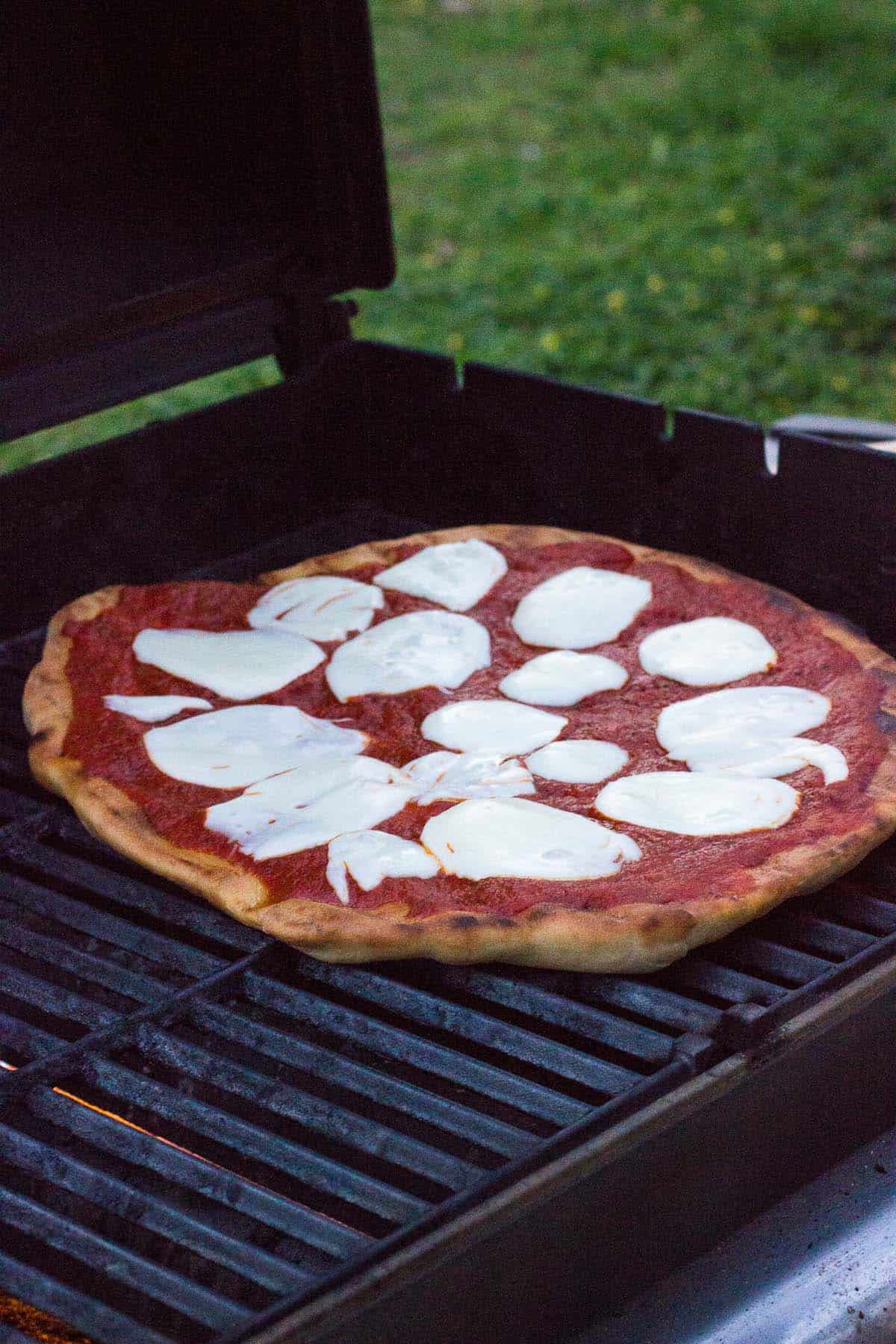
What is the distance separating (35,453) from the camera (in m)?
5.85

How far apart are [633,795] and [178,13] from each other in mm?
1933

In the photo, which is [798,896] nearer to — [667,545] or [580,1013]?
[580,1013]

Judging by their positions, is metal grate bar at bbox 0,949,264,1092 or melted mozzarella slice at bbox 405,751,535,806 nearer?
metal grate bar at bbox 0,949,264,1092

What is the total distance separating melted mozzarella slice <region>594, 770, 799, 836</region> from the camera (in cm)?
243

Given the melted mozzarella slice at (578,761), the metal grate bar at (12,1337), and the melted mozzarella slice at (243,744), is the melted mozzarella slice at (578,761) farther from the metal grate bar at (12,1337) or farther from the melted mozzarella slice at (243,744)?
the metal grate bar at (12,1337)

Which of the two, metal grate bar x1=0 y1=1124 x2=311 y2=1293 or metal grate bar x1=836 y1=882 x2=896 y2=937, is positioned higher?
metal grate bar x1=0 y1=1124 x2=311 y2=1293

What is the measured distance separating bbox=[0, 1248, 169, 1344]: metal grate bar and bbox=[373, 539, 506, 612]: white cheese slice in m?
1.67

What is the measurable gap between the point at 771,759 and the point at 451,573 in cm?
92

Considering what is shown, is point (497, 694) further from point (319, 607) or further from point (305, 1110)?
point (305, 1110)

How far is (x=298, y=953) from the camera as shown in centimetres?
231

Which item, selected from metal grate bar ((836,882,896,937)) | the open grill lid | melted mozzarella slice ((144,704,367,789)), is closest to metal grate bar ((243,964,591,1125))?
melted mozzarella slice ((144,704,367,789))

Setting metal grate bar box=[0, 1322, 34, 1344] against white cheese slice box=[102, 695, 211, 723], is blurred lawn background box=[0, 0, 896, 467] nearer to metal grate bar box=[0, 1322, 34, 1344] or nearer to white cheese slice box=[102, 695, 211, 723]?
white cheese slice box=[102, 695, 211, 723]

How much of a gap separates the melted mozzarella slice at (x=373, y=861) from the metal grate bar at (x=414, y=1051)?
0.45ft

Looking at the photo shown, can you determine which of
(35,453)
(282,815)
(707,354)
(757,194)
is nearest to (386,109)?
(757,194)
